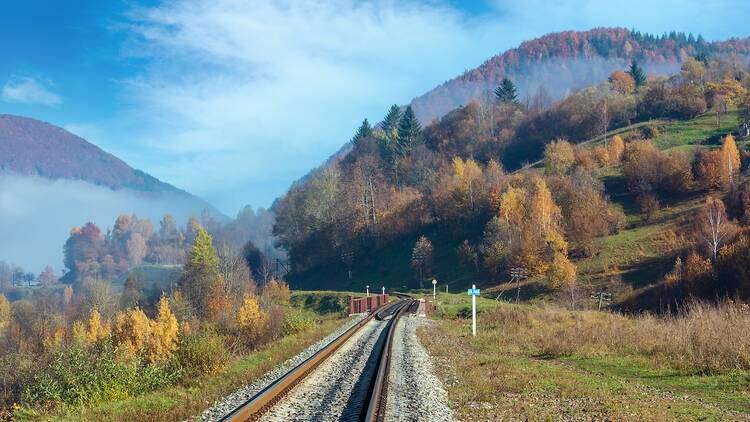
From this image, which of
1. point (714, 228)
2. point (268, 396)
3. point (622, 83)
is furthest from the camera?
point (622, 83)

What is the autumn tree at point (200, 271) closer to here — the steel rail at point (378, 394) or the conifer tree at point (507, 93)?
the steel rail at point (378, 394)

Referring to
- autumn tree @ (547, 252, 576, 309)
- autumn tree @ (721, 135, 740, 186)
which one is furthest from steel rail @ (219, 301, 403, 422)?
autumn tree @ (721, 135, 740, 186)

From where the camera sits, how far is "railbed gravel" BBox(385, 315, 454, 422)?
1050 centimetres

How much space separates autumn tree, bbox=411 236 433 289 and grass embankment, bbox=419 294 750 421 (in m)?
64.5

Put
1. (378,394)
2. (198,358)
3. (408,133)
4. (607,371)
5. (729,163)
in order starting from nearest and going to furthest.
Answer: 1. (378,394)
2. (198,358)
3. (607,371)
4. (729,163)
5. (408,133)

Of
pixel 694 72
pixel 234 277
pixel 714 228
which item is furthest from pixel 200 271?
pixel 694 72

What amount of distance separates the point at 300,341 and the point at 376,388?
13.8 metres

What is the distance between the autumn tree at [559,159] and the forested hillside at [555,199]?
15.4 inches

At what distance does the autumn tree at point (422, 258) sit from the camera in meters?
91.8

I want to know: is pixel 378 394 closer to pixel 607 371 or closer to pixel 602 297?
pixel 607 371

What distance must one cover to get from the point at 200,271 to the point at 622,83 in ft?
446

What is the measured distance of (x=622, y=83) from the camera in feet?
532

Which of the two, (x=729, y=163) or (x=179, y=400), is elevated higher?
(x=729, y=163)

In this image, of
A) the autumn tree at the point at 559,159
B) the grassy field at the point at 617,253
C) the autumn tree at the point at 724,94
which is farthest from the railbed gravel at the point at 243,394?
the autumn tree at the point at 724,94
